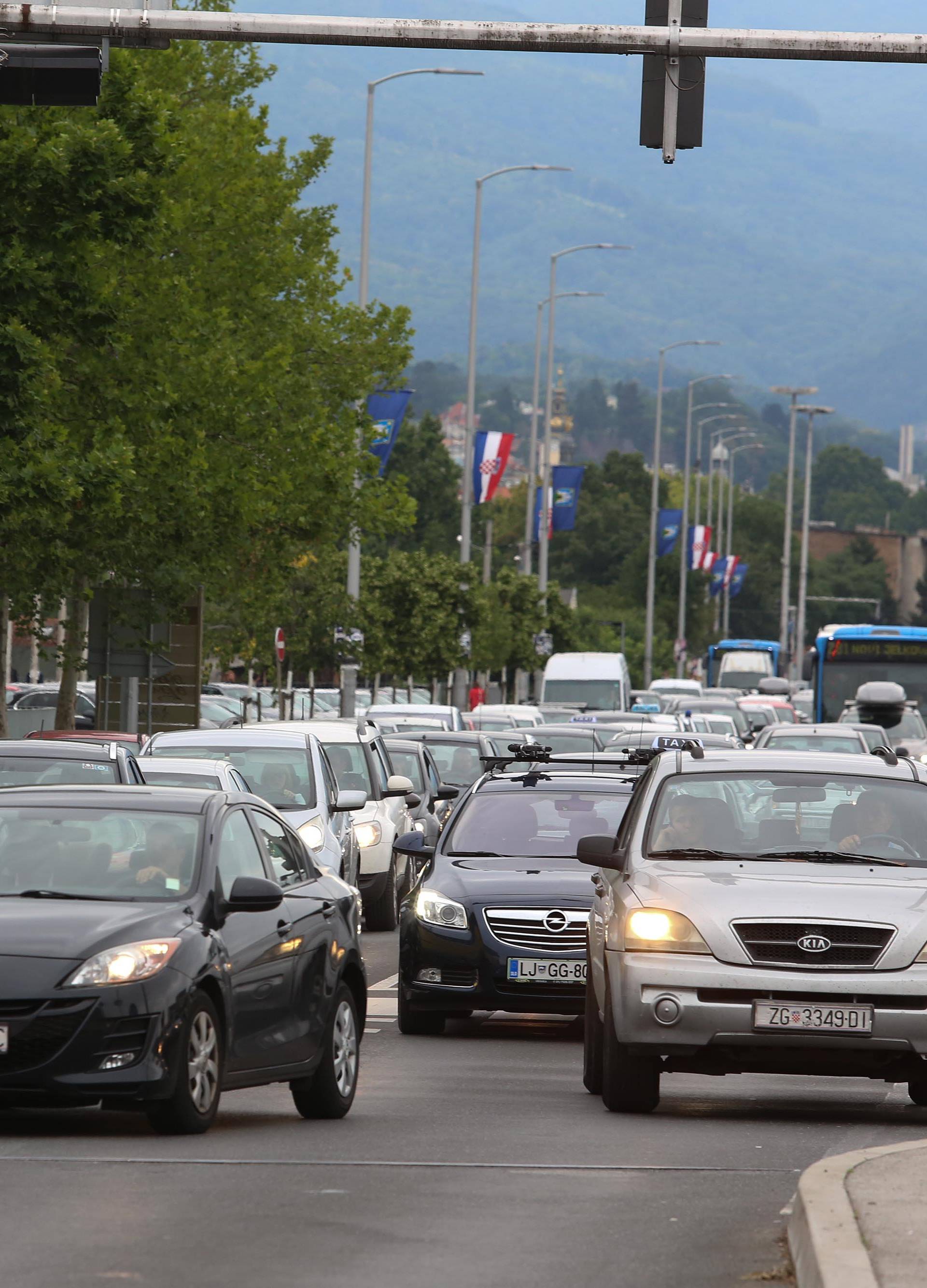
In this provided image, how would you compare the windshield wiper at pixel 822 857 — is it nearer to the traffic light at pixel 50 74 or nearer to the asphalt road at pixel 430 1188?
the asphalt road at pixel 430 1188

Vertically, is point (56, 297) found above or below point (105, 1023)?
above

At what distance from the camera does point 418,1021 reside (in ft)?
47.6

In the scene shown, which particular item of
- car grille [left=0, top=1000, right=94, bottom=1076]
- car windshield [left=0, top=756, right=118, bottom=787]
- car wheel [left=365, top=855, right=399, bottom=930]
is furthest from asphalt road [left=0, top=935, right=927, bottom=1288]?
car wheel [left=365, top=855, right=399, bottom=930]

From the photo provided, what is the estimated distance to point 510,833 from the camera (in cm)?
1558

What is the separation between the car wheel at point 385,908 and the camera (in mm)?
22484

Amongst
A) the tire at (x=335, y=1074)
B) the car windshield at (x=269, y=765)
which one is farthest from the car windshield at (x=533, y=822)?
the tire at (x=335, y=1074)

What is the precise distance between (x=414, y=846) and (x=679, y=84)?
484 centimetres

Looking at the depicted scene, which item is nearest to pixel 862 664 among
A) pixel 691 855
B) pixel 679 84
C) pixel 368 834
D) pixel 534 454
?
pixel 368 834

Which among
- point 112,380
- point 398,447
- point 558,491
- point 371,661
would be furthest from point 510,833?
point 398,447

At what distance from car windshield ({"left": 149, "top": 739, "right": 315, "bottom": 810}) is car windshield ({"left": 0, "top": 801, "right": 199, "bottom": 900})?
879 centimetres

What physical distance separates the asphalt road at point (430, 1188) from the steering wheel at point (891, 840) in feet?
3.86

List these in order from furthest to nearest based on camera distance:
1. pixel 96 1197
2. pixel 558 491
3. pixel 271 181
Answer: pixel 558 491 < pixel 271 181 < pixel 96 1197

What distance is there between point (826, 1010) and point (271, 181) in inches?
1153

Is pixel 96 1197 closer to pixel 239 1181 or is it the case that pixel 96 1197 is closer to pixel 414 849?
pixel 239 1181
